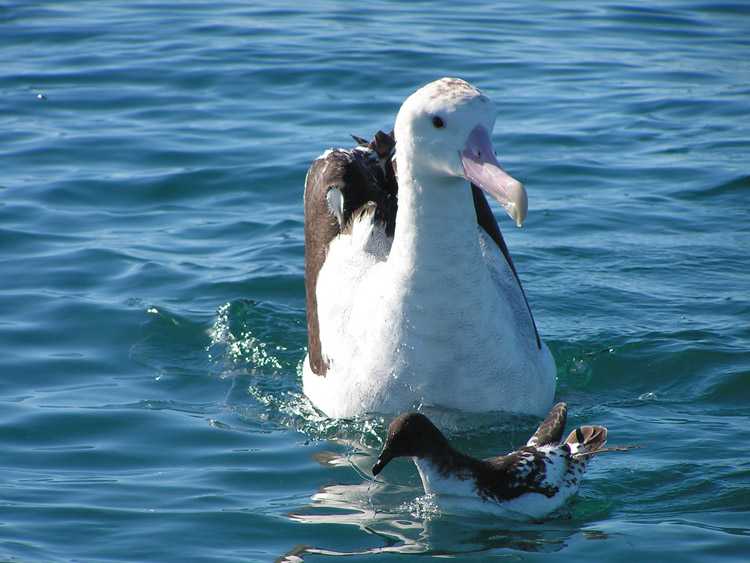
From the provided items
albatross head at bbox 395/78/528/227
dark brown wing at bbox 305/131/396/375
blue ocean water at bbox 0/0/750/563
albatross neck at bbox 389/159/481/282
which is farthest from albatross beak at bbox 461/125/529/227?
dark brown wing at bbox 305/131/396/375

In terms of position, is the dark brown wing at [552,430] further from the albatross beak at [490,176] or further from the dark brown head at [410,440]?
the albatross beak at [490,176]

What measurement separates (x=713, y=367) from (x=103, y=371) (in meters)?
3.89

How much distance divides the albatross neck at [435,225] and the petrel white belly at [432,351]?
4 cm

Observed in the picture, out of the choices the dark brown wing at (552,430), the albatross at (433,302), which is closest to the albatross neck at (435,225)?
the albatross at (433,302)

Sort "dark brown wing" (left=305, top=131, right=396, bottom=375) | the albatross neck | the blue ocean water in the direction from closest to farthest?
the blue ocean water < the albatross neck < "dark brown wing" (left=305, top=131, right=396, bottom=375)

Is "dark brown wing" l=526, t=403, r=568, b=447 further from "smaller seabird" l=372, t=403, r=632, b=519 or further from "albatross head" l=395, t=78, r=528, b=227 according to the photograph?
"albatross head" l=395, t=78, r=528, b=227

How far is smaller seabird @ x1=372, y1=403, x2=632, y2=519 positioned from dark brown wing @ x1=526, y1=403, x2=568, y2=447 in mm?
212

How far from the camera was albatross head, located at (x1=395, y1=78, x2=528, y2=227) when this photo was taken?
680cm

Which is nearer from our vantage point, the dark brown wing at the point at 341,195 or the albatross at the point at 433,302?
the albatross at the point at 433,302

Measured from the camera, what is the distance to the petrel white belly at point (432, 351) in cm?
732

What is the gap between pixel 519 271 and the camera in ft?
35.8

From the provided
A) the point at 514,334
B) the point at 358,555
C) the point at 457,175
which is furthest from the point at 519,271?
the point at 358,555

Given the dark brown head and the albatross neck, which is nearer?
the dark brown head

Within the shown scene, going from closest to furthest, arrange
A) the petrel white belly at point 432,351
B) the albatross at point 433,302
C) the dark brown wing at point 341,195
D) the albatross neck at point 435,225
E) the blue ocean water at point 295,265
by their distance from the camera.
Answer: the blue ocean water at point 295,265, the albatross at point 433,302, the albatross neck at point 435,225, the petrel white belly at point 432,351, the dark brown wing at point 341,195
